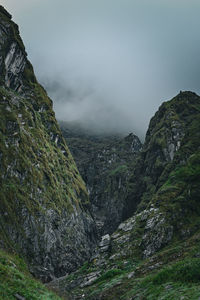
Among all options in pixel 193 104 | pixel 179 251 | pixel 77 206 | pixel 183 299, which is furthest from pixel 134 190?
pixel 183 299

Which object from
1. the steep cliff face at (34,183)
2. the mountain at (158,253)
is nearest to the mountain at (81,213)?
the mountain at (158,253)

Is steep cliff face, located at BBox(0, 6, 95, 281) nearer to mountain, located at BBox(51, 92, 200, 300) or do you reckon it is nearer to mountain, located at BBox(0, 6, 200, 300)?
mountain, located at BBox(0, 6, 200, 300)

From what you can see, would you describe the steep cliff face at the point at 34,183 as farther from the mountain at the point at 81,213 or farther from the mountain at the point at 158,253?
the mountain at the point at 158,253

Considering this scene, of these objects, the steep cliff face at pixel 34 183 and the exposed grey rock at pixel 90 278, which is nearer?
the exposed grey rock at pixel 90 278

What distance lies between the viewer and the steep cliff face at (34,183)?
91688 millimetres

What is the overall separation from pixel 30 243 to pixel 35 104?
313 ft

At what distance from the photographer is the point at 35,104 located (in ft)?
537

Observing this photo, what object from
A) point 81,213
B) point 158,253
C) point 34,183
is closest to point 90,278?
point 158,253

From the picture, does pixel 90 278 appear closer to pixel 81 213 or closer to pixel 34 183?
pixel 34 183

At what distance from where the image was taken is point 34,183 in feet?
363

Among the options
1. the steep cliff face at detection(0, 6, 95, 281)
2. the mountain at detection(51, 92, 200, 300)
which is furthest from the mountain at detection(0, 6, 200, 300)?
the steep cliff face at detection(0, 6, 95, 281)

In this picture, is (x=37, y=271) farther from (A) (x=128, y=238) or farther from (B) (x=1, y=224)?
(A) (x=128, y=238)

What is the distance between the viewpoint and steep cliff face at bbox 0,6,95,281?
301 feet

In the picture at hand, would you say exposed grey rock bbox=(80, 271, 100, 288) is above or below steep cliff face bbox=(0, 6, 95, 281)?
below
